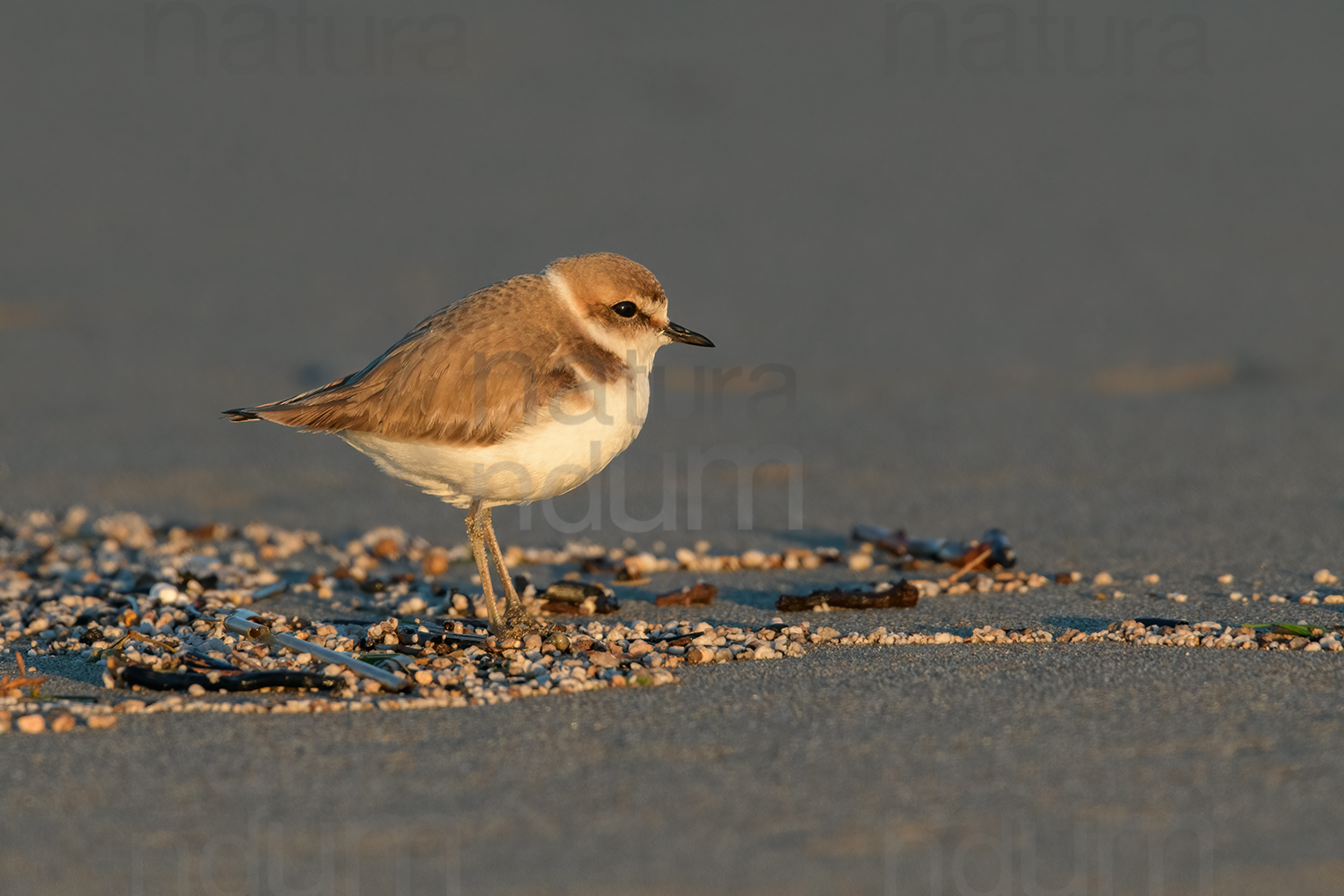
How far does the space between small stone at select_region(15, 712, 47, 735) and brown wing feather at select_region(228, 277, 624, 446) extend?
1413 mm

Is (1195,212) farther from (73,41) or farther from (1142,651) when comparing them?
(73,41)

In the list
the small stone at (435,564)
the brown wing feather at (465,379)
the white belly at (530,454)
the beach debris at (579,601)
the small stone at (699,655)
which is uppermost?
the brown wing feather at (465,379)

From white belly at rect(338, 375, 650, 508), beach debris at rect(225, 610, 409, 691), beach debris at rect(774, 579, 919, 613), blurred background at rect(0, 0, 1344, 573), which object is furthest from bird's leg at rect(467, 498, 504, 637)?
blurred background at rect(0, 0, 1344, 573)

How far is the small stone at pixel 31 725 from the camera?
335 cm

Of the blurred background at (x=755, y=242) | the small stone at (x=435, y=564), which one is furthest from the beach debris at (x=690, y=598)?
the small stone at (x=435, y=564)

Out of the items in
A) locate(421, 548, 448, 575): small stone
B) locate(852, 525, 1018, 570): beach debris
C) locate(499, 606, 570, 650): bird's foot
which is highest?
locate(852, 525, 1018, 570): beach debris

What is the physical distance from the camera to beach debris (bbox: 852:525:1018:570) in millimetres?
5137

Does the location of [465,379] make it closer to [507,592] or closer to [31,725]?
[507,592]

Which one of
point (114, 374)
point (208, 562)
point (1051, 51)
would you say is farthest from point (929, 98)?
point (208, 562)

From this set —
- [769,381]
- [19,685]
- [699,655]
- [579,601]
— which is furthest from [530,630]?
[769,381]

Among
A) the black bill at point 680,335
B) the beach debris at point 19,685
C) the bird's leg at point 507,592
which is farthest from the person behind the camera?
the black bill at point 680,335

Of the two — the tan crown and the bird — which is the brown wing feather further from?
Result: the tan crown

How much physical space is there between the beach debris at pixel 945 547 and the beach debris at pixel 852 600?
531 millimetres

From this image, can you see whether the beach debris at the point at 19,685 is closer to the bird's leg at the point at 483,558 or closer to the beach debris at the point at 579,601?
the bird's leg at the point at 483,558
